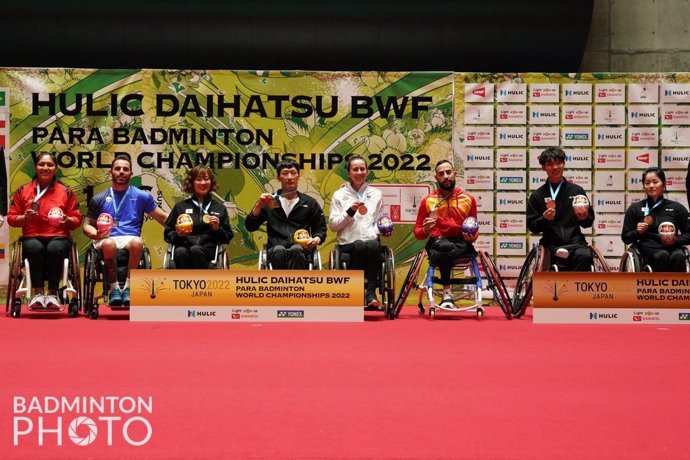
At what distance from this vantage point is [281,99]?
26.5 ft

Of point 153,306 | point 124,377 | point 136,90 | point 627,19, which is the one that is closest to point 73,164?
point 136,90

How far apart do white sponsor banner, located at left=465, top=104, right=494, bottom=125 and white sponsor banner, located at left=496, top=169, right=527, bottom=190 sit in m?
0.43

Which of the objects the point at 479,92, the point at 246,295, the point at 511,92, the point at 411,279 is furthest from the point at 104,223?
the point at 511,92

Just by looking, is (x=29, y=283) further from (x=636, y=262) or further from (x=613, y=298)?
(x=636, y=262)

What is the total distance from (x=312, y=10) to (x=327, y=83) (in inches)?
30.9

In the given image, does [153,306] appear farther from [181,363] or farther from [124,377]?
[124,377]

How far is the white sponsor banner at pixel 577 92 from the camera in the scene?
26.6ft

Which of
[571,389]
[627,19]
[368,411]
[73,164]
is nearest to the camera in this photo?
[368,411]

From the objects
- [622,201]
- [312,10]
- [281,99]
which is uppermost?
[312,10]

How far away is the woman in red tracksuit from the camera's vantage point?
6762 mm

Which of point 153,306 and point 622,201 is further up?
point 622,201

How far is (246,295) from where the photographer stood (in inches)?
251

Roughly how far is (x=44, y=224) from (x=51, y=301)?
554mm

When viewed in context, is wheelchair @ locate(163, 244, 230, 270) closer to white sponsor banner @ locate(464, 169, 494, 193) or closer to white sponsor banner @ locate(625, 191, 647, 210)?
white sponsor banner @ locate(464, 169, 494, 193)
